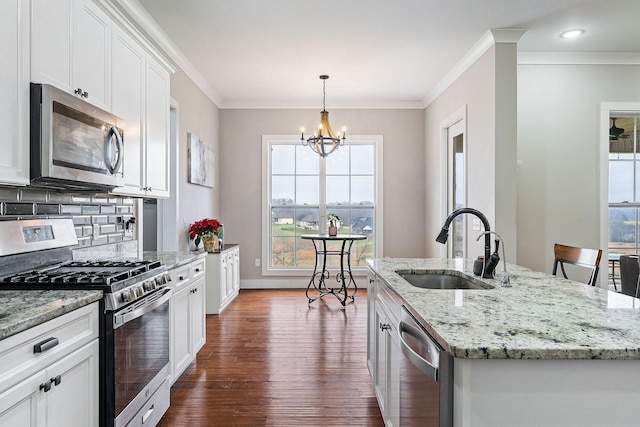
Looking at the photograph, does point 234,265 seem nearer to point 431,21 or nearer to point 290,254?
point 290,254

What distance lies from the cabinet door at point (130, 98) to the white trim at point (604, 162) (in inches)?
170

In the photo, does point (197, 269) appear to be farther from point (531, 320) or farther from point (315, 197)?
point (315, 197)

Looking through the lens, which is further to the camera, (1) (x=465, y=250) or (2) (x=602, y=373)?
(1) (x=465, y=250)

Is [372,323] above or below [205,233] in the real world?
below

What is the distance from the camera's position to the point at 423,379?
4.01 feet

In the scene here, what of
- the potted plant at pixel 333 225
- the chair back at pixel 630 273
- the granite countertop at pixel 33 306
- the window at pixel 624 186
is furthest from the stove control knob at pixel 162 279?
the window at pixel 624 186

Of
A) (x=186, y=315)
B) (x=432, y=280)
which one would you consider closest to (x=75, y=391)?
(x=186, y=315)

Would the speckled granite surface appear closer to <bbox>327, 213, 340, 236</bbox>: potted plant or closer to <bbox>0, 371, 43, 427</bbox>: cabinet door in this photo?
<bbox>0, 371, 43, 427</bbox>: cabinet door

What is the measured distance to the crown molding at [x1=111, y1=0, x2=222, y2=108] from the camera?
3.01m

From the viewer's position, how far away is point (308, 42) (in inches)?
148

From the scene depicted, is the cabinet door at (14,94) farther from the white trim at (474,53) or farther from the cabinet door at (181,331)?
the white trim at (474,53)

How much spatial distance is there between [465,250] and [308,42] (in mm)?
2680

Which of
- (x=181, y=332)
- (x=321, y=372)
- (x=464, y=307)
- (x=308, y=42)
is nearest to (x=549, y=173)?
(x=308, y=42)

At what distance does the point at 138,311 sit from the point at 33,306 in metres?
0.56
